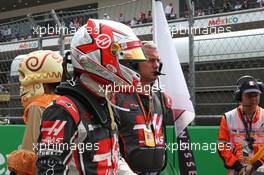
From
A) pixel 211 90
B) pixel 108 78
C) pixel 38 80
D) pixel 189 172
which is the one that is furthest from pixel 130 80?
pixel 211 90

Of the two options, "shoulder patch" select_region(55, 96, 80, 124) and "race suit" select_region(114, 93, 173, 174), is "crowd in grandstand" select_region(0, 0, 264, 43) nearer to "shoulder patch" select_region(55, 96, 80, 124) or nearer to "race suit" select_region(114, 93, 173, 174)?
"race suit" select_region(114, 93, 173, 174)

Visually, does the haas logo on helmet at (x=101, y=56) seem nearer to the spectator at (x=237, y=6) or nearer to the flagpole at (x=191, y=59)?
the flagpole at (x=191, y=59)

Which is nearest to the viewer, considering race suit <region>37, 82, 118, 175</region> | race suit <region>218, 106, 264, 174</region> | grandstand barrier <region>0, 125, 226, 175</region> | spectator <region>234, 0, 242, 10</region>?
race suit <region>37, 82, 118, 175</region>

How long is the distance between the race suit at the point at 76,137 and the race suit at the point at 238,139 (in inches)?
87.8

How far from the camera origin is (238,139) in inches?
169

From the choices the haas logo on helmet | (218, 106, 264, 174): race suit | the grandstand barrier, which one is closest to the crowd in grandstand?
the grandstand barrier

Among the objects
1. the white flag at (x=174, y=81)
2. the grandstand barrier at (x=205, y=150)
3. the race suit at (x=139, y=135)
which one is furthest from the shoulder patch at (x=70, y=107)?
the grandstand barrier at (x=205, y=150)

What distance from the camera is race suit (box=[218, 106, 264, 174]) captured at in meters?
4.21

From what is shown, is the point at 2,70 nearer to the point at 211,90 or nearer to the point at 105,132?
the point at 211,90

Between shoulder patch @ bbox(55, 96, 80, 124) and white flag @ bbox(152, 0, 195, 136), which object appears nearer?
shoulder patch @ bbox(55, 96, 80, 124)

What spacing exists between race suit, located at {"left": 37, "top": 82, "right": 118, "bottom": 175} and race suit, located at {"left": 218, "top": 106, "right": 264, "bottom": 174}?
2.23 meters

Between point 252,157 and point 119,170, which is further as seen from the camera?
point 252,157

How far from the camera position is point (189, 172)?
4.25m

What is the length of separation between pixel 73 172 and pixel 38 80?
4.25 feet
